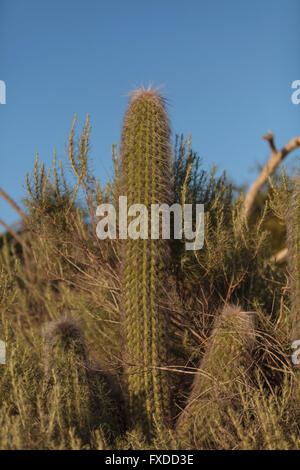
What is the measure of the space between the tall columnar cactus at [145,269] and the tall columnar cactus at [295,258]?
1076 mm

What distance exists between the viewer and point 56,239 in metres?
5.03

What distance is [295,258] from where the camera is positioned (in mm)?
4000

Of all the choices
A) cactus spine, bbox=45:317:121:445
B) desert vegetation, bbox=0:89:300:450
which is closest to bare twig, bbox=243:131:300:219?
desert vegetation, bbox=0:89:300:450

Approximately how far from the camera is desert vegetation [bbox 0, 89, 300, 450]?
3.28 meters

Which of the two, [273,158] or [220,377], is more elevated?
[273,158]

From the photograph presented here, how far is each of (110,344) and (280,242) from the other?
18.5 feet

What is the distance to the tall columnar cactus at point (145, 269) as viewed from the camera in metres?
3.85

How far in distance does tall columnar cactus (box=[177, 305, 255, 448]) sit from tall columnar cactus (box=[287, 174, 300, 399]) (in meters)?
0.37

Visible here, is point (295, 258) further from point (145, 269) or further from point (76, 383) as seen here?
point (76, 383)

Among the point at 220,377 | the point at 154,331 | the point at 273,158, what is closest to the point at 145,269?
the point at 154,331

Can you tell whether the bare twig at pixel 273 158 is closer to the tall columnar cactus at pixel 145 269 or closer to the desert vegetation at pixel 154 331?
the desert vegetation at pixel 154 331

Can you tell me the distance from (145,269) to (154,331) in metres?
0.52

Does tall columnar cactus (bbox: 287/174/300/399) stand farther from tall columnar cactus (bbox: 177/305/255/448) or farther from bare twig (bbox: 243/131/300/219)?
bare twig (bbox: 243/131/300/219)

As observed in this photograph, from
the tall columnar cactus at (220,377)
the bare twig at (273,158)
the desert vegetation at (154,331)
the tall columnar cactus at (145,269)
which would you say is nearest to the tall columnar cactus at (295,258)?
the desert vegetation at (154,331)
